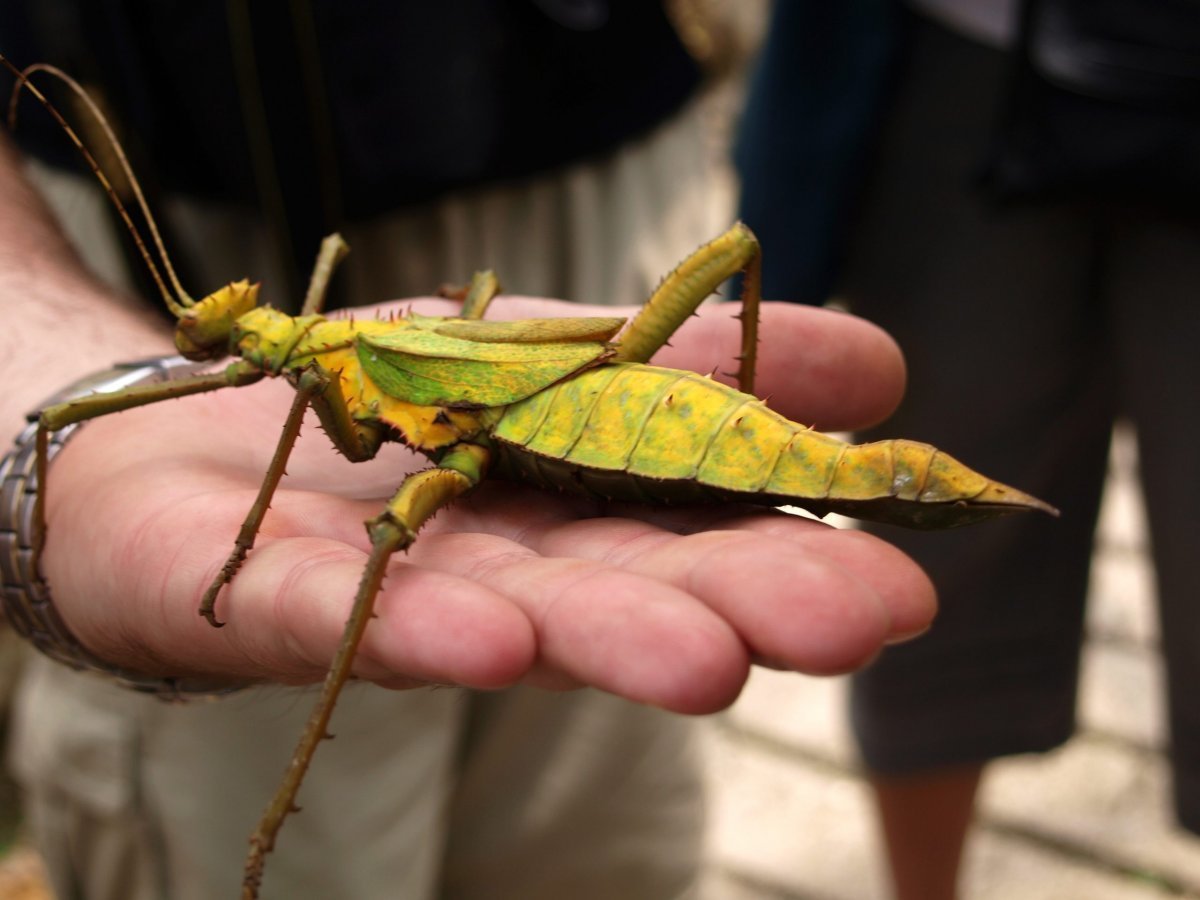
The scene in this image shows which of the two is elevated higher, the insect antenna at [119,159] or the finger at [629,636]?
the insect antenna at [119,159]

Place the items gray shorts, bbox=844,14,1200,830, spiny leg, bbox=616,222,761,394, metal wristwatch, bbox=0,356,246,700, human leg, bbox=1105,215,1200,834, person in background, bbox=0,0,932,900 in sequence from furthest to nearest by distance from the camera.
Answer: gray shorts, bbox=844,14,1200,830 → human leg, bbox=1105,215,1200,834 → spiny leg, bbox=616,222,761,394 → metal wristwatch, bbox=0,356,246,700 → person in background, bbox=0,0,932,900

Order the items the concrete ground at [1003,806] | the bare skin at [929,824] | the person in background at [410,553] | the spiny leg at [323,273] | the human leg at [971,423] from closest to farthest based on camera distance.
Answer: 1. the person in background at [410,553]
2. the spiny leg at [323,273]
3. the human leg at [971,423]
4. the bare skin at [929,824]
5. the concrete ground at [1003,806]

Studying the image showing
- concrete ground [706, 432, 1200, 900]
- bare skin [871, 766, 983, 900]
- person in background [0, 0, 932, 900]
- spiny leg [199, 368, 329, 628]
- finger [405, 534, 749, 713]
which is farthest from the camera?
concrete ground [706, 432, 1200, 900]

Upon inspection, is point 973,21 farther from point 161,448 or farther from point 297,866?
point 297,866

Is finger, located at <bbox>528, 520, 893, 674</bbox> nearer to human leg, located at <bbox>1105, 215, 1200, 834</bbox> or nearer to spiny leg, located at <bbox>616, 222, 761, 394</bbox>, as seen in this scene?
spiny leg, located at <bbox>616, 222, 761, 394</bbox>

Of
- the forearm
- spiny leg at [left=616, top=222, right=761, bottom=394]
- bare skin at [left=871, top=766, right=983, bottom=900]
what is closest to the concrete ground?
bare skin at [left=871, top=766, right=983, bottom=900]

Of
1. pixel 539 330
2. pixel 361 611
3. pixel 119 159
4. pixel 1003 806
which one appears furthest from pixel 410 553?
pixel 1003 806

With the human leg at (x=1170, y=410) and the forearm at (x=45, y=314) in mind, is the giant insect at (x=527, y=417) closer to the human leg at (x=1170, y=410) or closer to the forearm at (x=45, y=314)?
the forearm at (x=45, y=314)

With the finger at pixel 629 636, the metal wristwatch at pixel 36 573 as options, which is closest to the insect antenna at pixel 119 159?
the metal wristwatch at pixel 36 573
